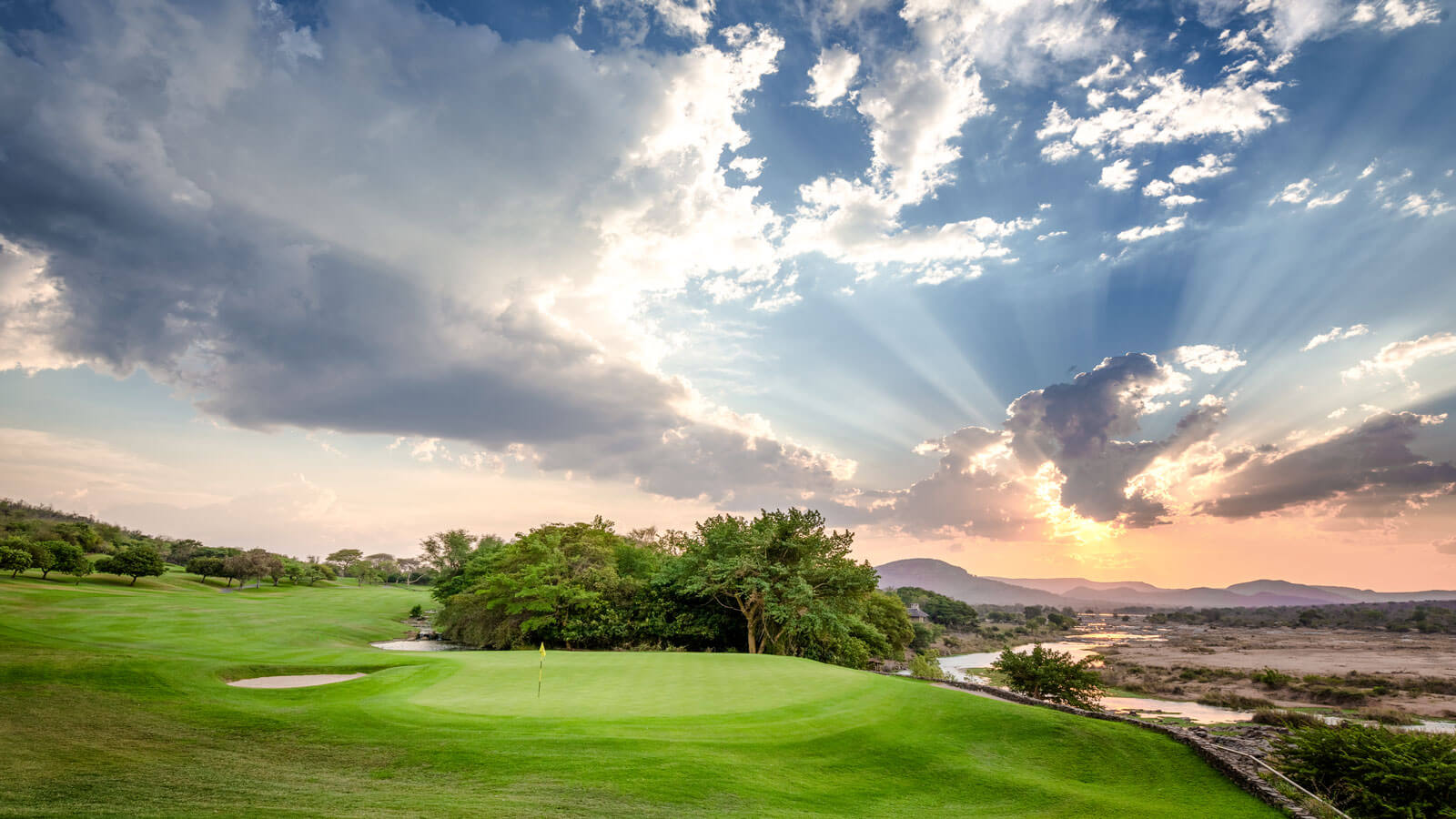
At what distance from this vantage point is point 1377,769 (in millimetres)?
10906

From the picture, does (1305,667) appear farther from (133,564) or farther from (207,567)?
(207,567)

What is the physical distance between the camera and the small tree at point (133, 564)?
A: 51219 mm

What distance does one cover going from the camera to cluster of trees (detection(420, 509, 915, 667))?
109ft

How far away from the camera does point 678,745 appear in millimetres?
11312

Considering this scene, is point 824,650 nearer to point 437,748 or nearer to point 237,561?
point 437,748

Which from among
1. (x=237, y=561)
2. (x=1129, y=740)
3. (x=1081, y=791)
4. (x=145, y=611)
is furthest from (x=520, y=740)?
(x=237, y=561)

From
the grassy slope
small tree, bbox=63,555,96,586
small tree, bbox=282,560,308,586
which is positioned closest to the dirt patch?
the grassy slope

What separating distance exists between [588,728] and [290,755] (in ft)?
16.8

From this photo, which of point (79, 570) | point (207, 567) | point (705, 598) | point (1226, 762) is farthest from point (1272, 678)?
point (207, 567)

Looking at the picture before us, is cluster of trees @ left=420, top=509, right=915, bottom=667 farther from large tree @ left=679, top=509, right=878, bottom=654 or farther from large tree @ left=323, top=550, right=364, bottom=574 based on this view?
large tree @ left=323, top=550, right=364, bottom=574

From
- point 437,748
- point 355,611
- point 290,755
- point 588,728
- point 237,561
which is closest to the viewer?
point 290,755

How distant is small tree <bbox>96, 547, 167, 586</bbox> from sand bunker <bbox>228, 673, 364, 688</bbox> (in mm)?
49708

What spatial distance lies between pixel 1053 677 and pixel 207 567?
9039cm

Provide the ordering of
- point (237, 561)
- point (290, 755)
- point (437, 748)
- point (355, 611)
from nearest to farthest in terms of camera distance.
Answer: point (290, 755) < point (437, 748) < point (355, 611) < point (237, 561)
